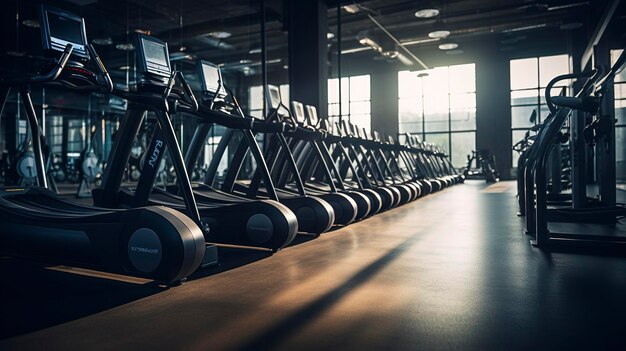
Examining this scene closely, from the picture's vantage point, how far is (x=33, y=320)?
5.55 feet

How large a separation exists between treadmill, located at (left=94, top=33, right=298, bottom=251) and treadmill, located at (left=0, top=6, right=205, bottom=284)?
0.73ft

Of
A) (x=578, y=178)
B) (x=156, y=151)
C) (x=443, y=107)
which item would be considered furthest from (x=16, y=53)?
(x=443, y=107)

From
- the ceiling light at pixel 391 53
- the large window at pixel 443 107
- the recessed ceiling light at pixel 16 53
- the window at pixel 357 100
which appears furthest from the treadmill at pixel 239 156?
the window at pixel 357 100

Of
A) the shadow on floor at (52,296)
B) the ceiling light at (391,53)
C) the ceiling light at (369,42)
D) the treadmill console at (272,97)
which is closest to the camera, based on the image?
the shadow on floor at (52,296)

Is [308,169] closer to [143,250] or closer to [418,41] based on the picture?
[143,250]

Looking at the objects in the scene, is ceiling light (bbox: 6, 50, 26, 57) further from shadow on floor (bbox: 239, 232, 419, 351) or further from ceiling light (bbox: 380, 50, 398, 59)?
shadow on floor (bbox: 239, 232, 419, 351)

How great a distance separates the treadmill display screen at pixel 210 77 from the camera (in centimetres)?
331

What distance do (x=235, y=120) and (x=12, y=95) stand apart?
10105 mm

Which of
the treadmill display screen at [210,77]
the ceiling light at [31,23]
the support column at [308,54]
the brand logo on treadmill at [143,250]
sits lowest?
the brand logo on treadmill at [143,250]

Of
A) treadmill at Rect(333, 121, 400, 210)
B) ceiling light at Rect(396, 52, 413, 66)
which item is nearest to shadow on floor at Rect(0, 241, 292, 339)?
treadmill at Rect(333, 121, 400, 210)

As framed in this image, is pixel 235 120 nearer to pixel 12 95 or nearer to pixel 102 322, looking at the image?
pixel 102 322

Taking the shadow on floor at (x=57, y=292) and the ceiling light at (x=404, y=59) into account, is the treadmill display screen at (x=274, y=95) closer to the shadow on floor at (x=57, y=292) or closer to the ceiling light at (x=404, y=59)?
the shadow on floor at (x=57, y=292)

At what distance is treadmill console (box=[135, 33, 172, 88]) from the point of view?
2.64 meters

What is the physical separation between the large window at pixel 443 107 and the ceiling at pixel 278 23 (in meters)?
1.12
